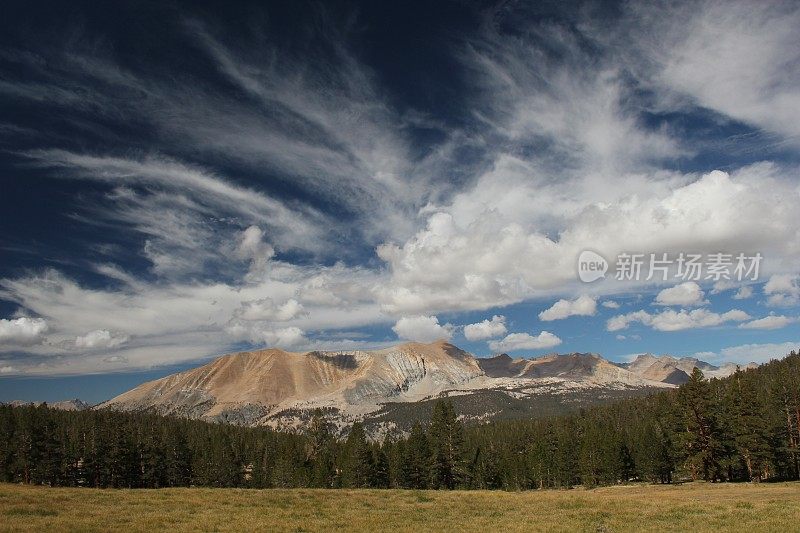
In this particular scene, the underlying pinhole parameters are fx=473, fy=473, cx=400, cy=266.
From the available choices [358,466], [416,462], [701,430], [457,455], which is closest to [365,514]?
[701,430]

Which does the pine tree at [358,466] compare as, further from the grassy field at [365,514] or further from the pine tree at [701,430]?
the grassy field at [365,514]

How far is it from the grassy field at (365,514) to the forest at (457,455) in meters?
29.3

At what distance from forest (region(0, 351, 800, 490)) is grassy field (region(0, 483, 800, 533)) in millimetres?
29265

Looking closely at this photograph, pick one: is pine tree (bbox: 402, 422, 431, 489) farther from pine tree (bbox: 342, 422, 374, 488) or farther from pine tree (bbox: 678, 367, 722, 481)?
pine tree (bbox: 678, 367, 722, 481)

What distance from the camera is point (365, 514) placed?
3159cm

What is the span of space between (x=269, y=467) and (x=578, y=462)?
80.7 metres

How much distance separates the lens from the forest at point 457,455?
6688cm

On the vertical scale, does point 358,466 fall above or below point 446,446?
below

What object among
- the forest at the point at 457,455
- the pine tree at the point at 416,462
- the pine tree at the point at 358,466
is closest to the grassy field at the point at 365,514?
the forest at the point at 457,455

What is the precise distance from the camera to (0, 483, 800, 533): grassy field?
24609mm

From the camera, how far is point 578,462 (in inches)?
4336

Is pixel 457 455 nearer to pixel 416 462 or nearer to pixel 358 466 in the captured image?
pixel 416 462

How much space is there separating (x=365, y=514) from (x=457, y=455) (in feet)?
186

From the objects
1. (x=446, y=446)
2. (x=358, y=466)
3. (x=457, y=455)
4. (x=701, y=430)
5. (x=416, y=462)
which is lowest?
(x=358, y=466)
